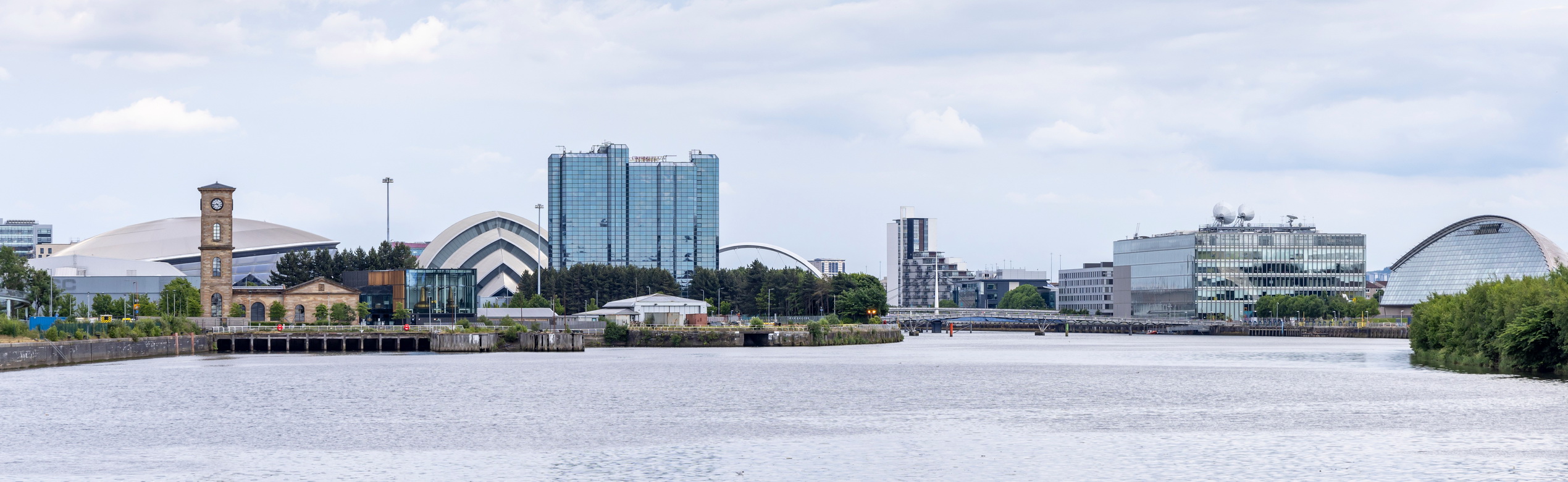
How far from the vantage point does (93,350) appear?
80750 mm

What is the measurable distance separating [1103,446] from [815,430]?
8380mm

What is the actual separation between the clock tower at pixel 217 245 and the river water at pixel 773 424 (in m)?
44.2

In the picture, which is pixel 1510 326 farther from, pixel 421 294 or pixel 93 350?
pixel 421 294

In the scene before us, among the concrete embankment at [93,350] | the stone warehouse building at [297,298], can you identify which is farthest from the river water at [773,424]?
the stone warehouse building at [297,298]

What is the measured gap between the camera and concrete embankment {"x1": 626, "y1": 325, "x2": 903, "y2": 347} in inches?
4774

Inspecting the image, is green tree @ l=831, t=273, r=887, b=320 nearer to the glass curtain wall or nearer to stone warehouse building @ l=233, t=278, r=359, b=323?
the glass curtain wall

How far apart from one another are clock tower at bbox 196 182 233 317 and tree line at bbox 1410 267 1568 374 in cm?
9109

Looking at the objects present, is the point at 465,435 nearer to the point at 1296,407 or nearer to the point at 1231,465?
the point at 1231,465

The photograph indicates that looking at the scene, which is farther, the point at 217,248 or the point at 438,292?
the point at 438,292

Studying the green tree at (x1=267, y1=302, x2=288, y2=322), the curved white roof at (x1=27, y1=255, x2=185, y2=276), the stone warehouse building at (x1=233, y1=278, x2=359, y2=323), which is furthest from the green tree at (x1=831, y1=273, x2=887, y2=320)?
the curved white roof at (x1=27, y1=255, x2=185, y2=276)

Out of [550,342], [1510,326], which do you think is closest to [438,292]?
[550,342]

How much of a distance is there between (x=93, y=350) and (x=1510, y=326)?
231 ft

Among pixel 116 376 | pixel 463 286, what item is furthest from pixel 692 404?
pixel 463 286

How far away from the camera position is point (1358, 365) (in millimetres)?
83750
